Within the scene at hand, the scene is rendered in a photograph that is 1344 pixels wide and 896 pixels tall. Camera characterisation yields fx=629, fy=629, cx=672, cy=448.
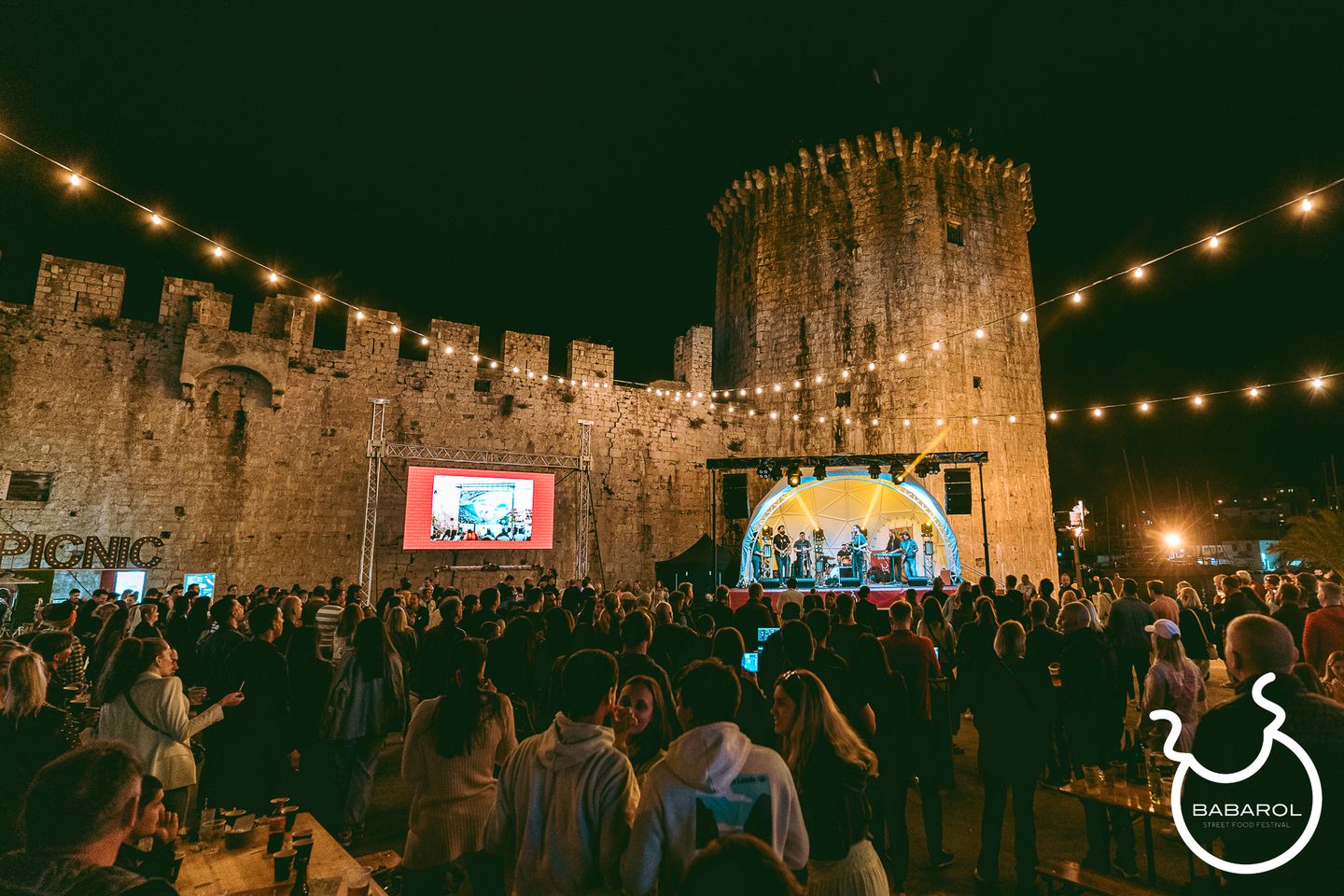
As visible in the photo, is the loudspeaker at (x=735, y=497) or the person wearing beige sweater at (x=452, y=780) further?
the loudspeaker at (x=735, y=497)

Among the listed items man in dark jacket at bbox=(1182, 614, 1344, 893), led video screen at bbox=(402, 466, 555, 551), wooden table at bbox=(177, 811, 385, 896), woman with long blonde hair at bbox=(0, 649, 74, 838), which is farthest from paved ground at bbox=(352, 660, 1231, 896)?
led video screen at bbox=(402, 466, 555, 551)

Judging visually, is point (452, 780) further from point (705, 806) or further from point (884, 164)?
point (884, 164)

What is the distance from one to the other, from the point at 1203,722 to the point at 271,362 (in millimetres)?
14291

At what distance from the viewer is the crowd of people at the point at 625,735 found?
183 centimetres

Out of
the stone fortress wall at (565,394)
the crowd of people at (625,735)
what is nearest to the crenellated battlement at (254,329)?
the stone fortress wall at (565,394)

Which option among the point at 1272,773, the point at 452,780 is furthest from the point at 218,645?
the point at 1272,773

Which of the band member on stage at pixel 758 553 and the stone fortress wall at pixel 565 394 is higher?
the stone fortress wall at pixel 565 394

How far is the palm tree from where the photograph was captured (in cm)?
1736

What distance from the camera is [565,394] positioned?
15.4 metres

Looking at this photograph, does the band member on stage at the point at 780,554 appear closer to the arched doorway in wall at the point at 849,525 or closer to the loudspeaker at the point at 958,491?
the arched doorway in wall at the point at 849,525

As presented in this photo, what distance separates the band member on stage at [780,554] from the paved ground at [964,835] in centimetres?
924

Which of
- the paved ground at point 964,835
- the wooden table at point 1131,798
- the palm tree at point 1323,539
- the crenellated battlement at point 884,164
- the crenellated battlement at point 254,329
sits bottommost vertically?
the paved ground at point 964,835

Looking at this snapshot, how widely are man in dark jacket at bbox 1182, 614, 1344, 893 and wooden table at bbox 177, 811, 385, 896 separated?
9.31ft

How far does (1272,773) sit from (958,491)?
1334cm
